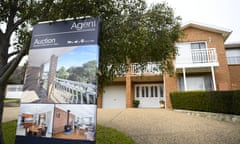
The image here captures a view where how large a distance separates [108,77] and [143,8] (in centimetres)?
242

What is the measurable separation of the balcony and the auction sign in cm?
1142

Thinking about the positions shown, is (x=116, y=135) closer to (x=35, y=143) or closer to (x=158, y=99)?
(x=35, y=143)

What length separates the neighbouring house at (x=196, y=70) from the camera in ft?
43.5

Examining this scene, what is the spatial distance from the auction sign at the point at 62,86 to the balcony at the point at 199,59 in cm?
1142

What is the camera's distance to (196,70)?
45.5 ft

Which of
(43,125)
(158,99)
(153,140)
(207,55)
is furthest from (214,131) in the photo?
(158,99)

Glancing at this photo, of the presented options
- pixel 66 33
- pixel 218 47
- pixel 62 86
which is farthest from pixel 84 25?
pixel 218 47

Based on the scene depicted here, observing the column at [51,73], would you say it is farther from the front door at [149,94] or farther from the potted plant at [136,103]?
the front door at [149,94]

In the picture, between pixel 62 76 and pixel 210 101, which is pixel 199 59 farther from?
pixel 62 76

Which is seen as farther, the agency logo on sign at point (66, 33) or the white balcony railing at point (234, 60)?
the white balcony railing at point (234, 60)

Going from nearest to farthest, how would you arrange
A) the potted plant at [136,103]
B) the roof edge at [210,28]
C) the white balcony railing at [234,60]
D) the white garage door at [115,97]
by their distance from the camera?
1. the roof edge at [210,28]
2. the white balcony railing at [234,60]
3. the potted plant at [136,103]
4. the white garage door at [115,97]

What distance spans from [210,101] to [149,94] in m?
7.61

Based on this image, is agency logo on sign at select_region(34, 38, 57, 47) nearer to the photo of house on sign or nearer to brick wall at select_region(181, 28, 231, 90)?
the photo of house on sign

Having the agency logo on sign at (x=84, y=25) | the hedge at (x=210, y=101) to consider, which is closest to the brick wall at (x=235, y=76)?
the hedge at (x=210, y=101)
